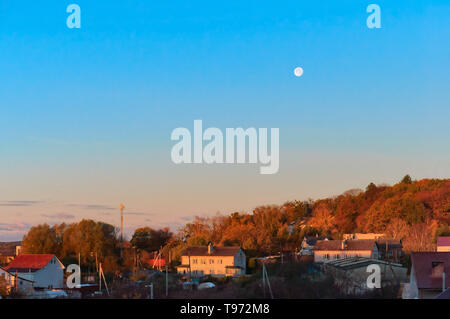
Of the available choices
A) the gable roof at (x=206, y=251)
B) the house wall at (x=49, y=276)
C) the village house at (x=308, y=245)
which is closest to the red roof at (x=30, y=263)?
the house wall at (x=49, y=276)

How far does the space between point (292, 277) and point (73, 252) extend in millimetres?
19933

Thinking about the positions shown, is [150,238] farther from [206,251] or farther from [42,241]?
[206,251]

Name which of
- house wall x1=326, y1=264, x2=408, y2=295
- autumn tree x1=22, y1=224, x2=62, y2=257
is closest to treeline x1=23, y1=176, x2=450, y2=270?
autumn tree x1=22, y1=224, x2=62, y2=257

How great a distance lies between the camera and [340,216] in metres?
60.1

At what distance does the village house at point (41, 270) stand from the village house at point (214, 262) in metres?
8.46

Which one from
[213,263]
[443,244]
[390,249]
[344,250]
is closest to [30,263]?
[213,263]

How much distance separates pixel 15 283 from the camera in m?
36.0

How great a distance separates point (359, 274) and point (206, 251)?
49.5ft

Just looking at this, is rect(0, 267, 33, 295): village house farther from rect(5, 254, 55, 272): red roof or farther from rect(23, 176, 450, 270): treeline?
rect(23, 176, 450, 270): treeline

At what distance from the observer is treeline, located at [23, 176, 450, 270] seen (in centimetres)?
4628

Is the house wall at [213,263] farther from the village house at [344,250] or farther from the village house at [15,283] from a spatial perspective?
the village house at [15,283]

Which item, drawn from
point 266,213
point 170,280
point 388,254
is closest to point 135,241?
Result: point 266,213

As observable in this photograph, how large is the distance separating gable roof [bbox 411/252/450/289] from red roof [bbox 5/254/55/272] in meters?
24.9
